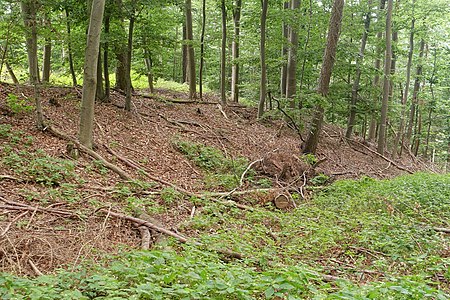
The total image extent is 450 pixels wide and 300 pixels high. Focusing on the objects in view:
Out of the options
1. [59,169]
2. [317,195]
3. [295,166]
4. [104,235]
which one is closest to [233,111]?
[295,166]

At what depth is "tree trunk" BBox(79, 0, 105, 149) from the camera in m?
7.21

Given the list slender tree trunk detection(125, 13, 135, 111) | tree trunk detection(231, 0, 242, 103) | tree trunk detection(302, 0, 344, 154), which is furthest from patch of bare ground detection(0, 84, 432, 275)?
tree trunk detection(231, 0, 242, 103)

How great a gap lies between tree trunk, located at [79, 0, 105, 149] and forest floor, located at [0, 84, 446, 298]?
0.73 m

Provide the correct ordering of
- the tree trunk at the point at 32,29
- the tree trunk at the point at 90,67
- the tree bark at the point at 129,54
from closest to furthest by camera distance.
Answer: the tree trunk at the point at 90,67 < the tree trunk at the point at 32,29 < the tree bark at the point at 129,54

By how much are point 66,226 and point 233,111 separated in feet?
37.3

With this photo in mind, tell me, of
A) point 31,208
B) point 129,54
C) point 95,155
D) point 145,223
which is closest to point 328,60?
point 129,54

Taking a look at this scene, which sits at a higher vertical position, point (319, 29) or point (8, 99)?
point (319, 29)

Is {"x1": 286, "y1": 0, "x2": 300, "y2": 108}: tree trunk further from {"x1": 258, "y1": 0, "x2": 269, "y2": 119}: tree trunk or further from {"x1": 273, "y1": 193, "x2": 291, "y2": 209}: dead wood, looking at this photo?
{"x1": 273, "y1": 193, "x2": 291, "y2": 209}: dead wood

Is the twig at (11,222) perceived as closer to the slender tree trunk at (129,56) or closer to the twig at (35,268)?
the twig at (35,268)

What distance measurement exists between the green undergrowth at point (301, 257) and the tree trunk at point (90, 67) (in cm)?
247

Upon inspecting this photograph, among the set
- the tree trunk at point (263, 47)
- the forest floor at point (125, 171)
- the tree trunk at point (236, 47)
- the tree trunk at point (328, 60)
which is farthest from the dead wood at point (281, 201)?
the tree trunk at point (236, 47)

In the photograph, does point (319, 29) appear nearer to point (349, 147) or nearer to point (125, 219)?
point (349, 147)

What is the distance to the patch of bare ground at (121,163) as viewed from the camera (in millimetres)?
4406

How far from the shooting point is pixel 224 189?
8.19 m
